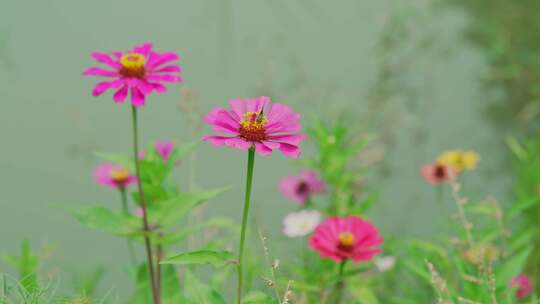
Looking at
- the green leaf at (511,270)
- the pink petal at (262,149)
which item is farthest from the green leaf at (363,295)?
the pink petal at (262,149)

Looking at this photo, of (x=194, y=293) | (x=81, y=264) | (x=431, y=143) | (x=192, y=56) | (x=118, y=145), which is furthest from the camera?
(x=431, y=143)

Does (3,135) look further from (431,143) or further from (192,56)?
(431,143)

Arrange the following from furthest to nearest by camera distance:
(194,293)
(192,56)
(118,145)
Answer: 1. (192,56)
2. (118,145)
3. (194,293)

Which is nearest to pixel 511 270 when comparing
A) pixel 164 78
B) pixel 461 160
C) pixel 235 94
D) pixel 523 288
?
pixel 523 288

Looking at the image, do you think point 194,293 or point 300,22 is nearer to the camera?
point 194,293

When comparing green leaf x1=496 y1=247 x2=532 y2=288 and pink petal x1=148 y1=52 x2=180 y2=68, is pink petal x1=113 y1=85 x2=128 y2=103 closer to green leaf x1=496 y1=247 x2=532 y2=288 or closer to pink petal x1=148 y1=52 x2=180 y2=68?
pink petal x1=148 y1=52 x2=180 y2=68

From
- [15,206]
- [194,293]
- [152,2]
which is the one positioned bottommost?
[194,293]

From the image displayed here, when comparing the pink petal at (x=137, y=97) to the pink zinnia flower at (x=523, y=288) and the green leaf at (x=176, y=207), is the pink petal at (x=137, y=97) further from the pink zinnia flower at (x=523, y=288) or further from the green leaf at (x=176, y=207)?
the pink zinnia flower at (x=523, y=288)

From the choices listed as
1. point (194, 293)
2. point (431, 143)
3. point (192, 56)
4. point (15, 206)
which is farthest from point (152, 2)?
point (194, 293)
